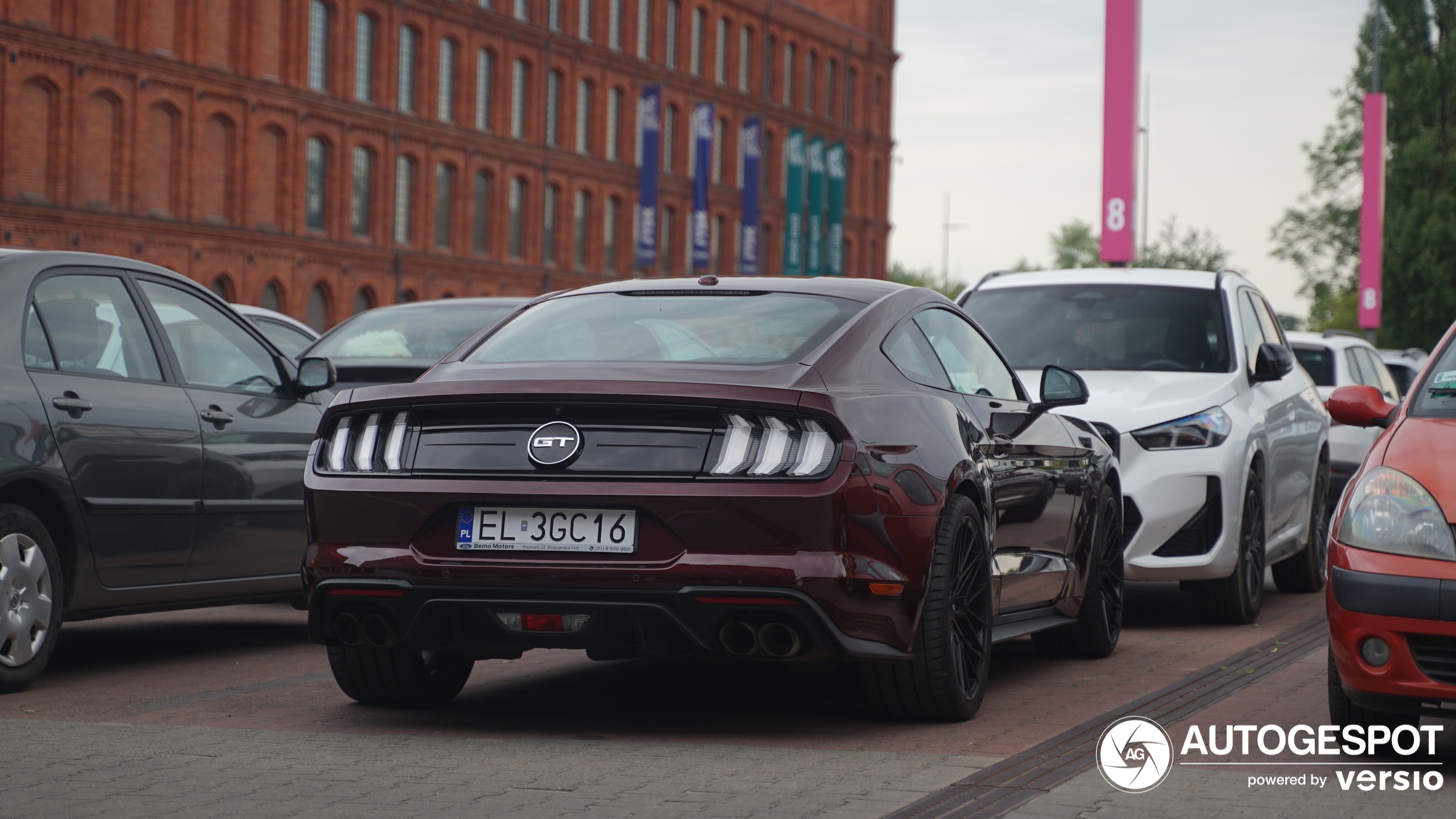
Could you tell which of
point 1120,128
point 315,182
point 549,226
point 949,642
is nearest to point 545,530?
point 949,642

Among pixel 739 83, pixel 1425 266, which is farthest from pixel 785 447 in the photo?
pixel 739 83

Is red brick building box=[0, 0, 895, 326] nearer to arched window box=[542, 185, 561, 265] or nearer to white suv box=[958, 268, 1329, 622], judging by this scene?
arched window box=[542, 185, 561, 265]

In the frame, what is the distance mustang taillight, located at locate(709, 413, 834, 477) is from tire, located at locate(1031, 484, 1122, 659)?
269cm

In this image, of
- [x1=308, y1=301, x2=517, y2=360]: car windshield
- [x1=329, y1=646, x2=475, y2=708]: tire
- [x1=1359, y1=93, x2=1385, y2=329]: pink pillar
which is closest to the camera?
[x1=329, y1=646, x2=475, y2=708]: tire

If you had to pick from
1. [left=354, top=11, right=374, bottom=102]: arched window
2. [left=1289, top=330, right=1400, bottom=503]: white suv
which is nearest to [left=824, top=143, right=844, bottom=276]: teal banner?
[left=354, top=11, right=374, bottom=102]: arched window

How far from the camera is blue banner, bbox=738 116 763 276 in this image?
74.6 metres

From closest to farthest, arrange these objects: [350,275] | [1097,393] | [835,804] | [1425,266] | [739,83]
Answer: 1. [835,804]
2. [1097,393]
3. [350,275]
4. [1425,266]
5. [739,83]

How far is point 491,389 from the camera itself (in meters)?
5.79

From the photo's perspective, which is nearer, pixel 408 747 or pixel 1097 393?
pixel 408 747

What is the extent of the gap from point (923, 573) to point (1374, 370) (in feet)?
41.3

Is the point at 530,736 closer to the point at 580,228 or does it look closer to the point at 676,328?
the point at 676,328

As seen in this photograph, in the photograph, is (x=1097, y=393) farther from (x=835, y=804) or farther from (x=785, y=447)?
(x=835, y=804)

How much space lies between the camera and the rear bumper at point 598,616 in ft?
18.3

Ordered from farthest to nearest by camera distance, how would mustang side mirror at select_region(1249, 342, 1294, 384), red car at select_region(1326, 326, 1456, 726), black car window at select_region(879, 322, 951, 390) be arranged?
mustang side mirror at select_region(1249, 342, 1294, 384), black car window at select_region(879, 322, 951, 390), red car at select_region(1326, 326, 1456, 726)
